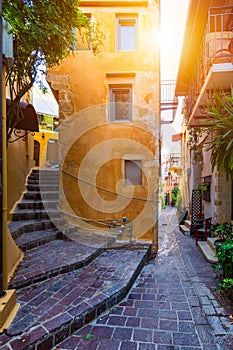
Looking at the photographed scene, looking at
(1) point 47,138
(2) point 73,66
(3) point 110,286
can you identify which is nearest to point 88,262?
(3) point 110,286

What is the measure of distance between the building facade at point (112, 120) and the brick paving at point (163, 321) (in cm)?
199

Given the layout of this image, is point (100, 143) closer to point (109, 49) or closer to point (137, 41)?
point (109, 49)

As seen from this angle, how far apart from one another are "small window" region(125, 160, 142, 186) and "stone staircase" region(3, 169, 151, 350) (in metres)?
1.55

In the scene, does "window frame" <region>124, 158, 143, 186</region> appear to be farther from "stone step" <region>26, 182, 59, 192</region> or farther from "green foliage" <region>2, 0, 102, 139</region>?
"green foliage" <region>2, 0, 102, 139</region>

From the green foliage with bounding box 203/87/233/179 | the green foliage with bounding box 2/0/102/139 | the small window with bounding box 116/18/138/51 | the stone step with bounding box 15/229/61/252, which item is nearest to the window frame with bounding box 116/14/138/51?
the small window with bounding box 116/18/138/51

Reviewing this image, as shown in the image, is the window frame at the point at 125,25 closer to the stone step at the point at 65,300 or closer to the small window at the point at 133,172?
the small window at the point at 133,172

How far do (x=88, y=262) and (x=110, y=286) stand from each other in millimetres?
909

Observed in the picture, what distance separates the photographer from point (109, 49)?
6258mm

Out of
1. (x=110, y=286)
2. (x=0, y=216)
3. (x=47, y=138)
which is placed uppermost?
(x=47, y=138)

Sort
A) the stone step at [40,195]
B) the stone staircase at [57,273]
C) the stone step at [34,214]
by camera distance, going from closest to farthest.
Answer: the stone staircase at [57,273]
the stone step at [34,214]
the stone step at [40,195]

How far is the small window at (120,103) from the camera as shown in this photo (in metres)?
6.43

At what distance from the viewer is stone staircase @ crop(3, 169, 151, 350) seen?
2.45m

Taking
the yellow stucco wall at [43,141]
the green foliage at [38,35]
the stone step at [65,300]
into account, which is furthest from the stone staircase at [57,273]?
the yellow stucco wall at [43,141]

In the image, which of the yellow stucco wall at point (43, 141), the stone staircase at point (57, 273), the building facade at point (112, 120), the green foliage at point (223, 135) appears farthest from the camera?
the yellow stucco wall at point (43, 141)
